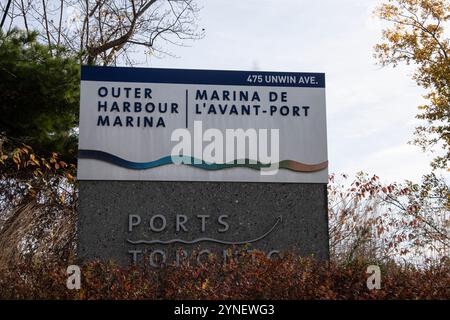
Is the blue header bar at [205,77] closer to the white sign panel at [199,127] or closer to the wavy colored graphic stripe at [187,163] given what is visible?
the white sign panel at [199,127]

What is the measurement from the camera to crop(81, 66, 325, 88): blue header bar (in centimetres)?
862

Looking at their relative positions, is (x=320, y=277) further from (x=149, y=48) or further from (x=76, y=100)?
(x=149, y=48)

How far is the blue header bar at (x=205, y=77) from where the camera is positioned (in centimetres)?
862

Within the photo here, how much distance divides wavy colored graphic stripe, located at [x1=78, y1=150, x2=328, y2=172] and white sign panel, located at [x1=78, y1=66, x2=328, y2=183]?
13mm

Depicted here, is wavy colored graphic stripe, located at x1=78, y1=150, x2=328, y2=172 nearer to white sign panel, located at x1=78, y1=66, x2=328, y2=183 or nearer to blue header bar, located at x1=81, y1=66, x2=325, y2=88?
white sign panel, located at x1=78, y1=66, x2=328, y2=183

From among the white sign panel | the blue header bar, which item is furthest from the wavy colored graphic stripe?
the blue header bar

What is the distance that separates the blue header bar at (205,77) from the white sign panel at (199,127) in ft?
0.04

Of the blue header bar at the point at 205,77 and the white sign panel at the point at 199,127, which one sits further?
the blue header bar at the point at 205,77

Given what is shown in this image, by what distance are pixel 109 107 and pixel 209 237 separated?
2105 mm

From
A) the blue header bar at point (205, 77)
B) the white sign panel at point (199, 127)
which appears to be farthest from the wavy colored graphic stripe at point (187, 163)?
the blue header bar at point (205, 77)

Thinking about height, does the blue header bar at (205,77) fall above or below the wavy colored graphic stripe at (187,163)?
above

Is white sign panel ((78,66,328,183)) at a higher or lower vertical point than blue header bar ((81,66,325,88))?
lower

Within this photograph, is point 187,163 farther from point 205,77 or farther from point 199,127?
point 205,77

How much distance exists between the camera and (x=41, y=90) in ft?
34.9
